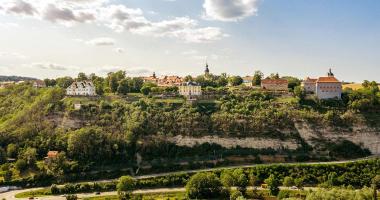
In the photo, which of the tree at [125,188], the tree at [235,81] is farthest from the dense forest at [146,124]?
the tree at [235,81]

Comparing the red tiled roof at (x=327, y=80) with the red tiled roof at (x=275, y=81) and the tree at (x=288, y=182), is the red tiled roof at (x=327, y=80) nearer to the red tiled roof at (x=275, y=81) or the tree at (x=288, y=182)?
the red tiled roof at (x=275, y=81)

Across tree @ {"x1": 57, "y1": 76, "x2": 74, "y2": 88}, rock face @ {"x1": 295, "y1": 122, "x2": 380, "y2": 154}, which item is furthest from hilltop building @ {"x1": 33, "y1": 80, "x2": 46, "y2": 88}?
rock face @ {"x1": 295, "y1": 122, "x2": 380, "y2": 154}

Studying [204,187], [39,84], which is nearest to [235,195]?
[204,187]

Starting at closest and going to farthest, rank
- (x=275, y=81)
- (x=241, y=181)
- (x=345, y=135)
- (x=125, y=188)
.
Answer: (x=125, y=188) → (x=241, y=181) → (x=345, y=135) → (x=275, y=81)

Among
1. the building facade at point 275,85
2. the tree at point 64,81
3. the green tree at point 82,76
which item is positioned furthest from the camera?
the green tree at point 82,76

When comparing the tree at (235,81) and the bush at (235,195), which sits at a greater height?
the tree at (235,81)

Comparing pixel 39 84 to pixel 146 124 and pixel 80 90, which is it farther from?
pixel 146 124
